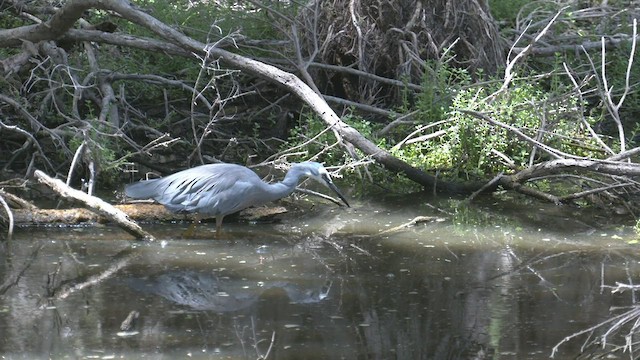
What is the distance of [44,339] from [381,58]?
699 centimetres

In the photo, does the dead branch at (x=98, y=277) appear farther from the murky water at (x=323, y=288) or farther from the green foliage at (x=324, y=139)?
the green foliage at (x=324, y=139)

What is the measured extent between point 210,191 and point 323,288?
1.69m

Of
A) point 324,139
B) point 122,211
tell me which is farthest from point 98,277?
point 324,139

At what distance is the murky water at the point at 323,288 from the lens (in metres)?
5.14

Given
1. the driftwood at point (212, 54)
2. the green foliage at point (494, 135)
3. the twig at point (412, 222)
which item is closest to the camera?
the twig at point (412, 222)

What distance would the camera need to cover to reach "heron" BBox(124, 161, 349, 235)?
756 cm

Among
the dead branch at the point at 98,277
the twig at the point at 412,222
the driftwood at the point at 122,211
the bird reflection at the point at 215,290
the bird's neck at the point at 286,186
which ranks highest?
the bird's neck at the point at 286,186

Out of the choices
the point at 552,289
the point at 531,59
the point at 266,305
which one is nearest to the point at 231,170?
the point at 266,305

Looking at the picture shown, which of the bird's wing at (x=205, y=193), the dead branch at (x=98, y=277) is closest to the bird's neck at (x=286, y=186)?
the bird's wing at (x=205, y=193)

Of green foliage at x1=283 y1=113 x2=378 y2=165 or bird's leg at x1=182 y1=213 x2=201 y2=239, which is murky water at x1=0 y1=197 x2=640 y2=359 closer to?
bird's leg at x1=182 y1=213 x2=201 y2=239

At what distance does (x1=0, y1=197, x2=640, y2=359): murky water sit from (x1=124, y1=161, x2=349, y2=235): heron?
220mm

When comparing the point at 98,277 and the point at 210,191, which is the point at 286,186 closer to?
the point at 210,191

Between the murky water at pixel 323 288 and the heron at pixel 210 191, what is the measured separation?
22 cm

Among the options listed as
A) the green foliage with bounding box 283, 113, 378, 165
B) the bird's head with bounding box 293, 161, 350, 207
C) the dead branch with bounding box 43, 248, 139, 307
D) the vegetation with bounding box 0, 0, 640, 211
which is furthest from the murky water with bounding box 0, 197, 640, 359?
the green foliage with bounding box 283, 113, 378, 165
